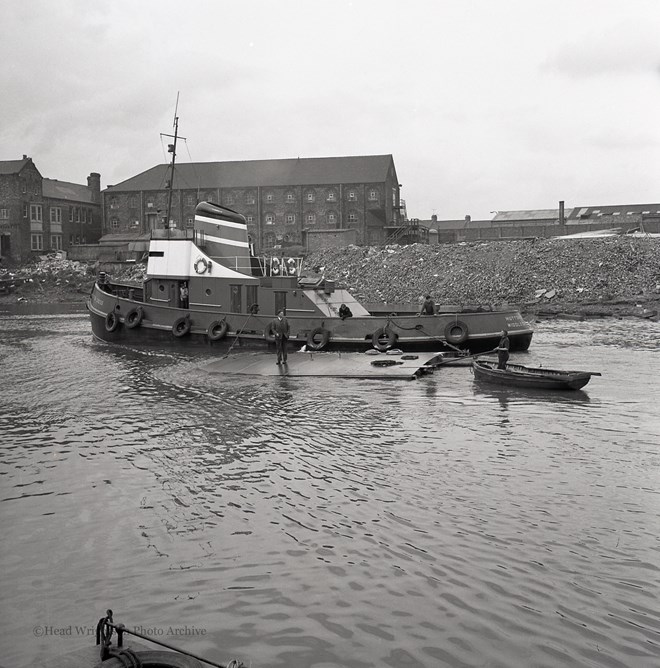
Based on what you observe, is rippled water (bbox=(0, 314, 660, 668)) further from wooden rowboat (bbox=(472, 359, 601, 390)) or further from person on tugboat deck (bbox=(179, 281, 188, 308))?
person on tugboat deck (bbox=(179, 281, 188, 308))

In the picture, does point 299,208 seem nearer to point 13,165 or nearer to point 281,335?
point 13,165

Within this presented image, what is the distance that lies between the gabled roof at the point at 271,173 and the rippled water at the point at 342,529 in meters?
50.6

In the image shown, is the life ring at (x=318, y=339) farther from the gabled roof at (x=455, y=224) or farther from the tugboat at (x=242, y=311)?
the gabled roof at (x=455, y=224)

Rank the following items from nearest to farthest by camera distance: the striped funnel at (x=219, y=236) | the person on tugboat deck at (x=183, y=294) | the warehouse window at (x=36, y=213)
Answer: the striped funnel at (x=219, y=236)
the person on tugboat deck at (x=183, y=294)
the warehouse window at (x=36, y=213)

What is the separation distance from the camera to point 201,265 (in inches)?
900

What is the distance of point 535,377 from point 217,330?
1114 cm

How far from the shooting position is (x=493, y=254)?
4506 cm

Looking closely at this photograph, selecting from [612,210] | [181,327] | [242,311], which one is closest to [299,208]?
[612,210]

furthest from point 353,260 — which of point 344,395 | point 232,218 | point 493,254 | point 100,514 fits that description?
point 100,514

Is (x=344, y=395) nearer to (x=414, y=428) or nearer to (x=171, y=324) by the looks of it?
(x=414, y=428)

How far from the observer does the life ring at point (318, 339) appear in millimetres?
20656

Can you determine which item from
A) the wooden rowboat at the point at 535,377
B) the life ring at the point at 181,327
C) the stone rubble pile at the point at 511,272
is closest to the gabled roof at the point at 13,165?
the stone rubble pile at the point at 511,272

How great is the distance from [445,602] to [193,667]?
84.8 inches

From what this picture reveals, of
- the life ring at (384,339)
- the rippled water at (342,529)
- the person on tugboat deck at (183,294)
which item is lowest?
the rippled water at (342,529)
